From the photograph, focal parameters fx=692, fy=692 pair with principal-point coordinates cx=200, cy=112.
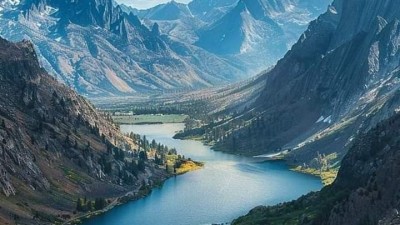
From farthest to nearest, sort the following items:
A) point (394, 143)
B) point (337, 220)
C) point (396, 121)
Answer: point (396, 121)
point (394, 143)
point (337, 220)

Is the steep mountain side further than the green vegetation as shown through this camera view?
No

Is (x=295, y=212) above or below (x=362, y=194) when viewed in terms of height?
below

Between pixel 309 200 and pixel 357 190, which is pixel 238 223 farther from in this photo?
pixel 357 190

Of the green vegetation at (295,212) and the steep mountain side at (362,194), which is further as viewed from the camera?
the green vegetation at (295,212)

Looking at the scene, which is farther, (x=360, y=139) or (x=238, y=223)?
(x=238, y=223)

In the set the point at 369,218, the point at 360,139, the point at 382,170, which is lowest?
the point at 369,218

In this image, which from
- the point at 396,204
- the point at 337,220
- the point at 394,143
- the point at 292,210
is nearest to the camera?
the point at 396,204

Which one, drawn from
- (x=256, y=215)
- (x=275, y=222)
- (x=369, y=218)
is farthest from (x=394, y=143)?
(x=256, y=215)

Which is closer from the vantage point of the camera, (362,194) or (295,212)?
(362,194)
